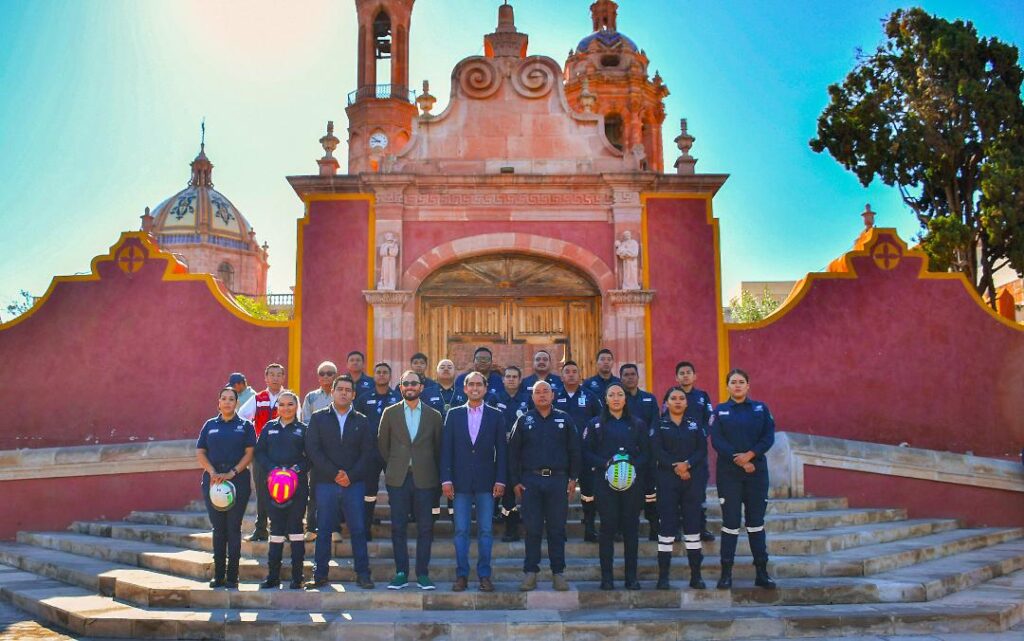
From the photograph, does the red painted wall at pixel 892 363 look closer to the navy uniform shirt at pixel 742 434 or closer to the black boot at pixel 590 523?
the black boot at pixel 590 523

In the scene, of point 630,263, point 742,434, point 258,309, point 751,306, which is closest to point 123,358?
point 630,263

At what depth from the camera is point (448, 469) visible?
7367 mm

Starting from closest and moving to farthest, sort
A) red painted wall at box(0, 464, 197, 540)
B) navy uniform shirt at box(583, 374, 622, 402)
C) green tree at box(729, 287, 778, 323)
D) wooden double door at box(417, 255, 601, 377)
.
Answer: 1. navy uniform shirt at box(583, 374, 622, 402)
2. red painted wall at box(0, 464, 197, 540)
3. wooden double door at box(417, 255, 601, 377)
4. green tree at box(729, 287, 778, 323)

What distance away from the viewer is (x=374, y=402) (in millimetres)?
8609

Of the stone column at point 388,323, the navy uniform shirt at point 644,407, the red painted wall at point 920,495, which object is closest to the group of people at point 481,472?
the navy uniform shirt at point 644,407

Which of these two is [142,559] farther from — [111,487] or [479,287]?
[479,287]

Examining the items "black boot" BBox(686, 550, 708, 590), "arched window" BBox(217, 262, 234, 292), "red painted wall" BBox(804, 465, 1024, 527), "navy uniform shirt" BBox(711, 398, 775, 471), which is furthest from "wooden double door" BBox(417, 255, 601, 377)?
"arched window" BBox(217, 262, 234, 292)

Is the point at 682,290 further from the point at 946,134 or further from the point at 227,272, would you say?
the point at 227,272

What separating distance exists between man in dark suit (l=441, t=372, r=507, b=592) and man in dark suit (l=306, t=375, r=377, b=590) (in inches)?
29.6

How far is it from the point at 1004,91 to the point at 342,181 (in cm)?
1415

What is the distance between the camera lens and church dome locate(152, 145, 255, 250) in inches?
2290

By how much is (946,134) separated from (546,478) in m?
15.6

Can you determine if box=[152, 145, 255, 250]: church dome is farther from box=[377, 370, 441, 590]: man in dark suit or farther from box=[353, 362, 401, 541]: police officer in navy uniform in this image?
box=[377, 370, 441, 590]: man in dark suit

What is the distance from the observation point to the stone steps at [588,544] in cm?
822
